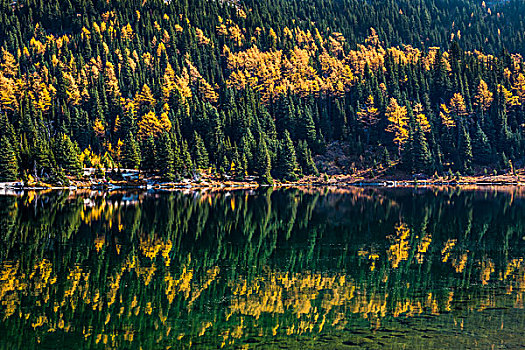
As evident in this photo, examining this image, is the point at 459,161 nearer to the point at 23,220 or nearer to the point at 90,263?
the point at 23,220

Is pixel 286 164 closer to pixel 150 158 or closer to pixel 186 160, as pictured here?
pixel 186 160

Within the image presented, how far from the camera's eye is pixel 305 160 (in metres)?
170

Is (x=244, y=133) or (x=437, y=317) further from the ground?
(x=244, y=133)

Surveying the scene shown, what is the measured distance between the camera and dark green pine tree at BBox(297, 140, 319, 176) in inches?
6639

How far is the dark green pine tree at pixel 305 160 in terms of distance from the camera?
16862 cm

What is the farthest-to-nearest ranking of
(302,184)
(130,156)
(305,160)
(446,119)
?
(446,119) → (305,160) → (302,184) → (130,156)

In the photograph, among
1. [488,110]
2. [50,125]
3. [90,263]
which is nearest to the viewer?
[90,263]

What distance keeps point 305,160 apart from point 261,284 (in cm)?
13939

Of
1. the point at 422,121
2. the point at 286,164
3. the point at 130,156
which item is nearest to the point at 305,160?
the point at 286,164

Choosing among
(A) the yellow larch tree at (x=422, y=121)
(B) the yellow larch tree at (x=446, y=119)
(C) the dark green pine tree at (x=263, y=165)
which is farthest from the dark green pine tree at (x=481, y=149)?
(C) the dark green pine tree at (x=263, y=165)

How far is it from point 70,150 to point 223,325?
122177mm

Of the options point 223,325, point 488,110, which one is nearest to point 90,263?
point 223,325

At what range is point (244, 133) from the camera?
6781 inches

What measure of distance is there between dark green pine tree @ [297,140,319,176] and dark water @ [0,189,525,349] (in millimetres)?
107817
